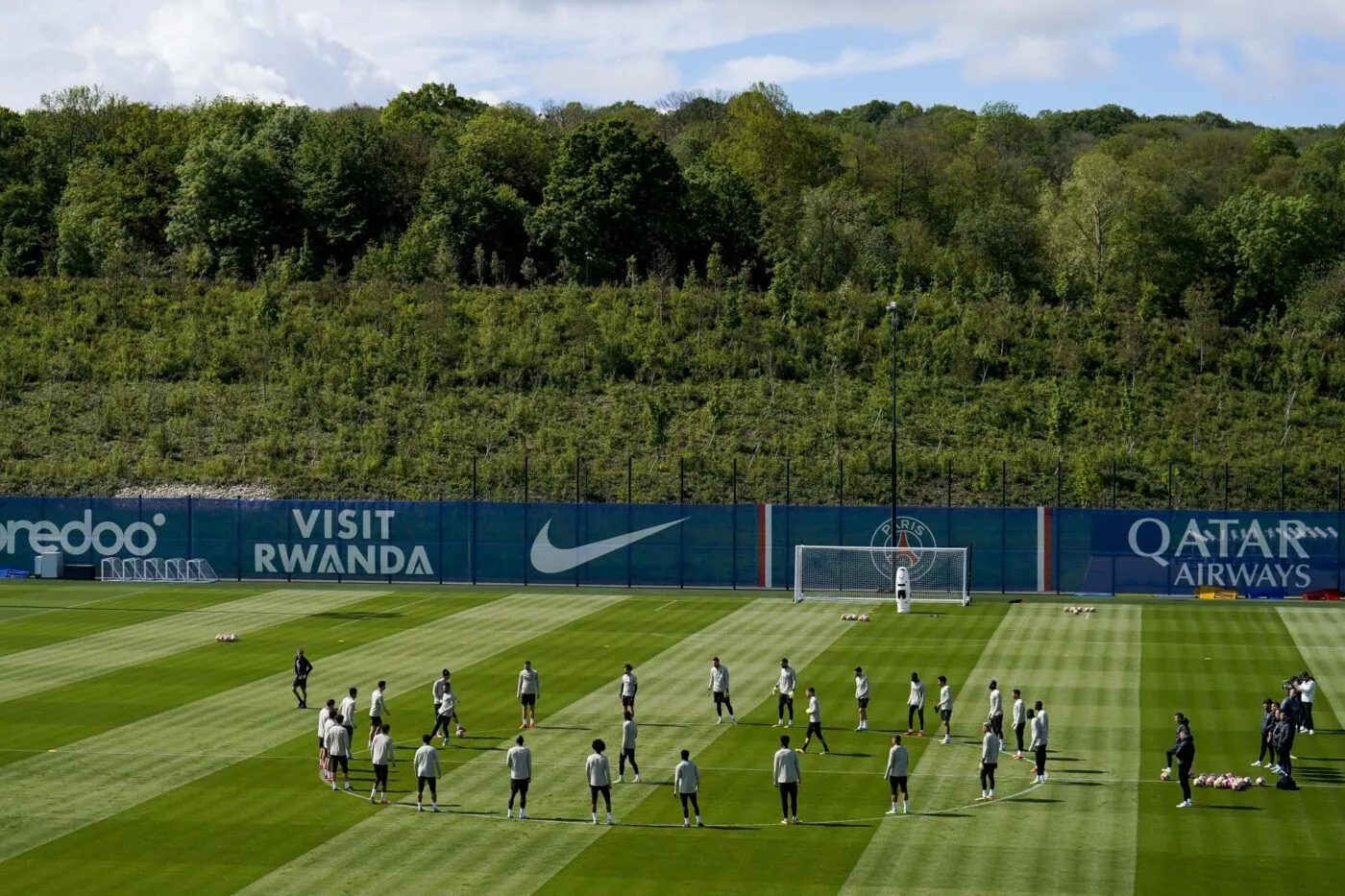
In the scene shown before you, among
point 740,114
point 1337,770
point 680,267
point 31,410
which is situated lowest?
point 1337,770

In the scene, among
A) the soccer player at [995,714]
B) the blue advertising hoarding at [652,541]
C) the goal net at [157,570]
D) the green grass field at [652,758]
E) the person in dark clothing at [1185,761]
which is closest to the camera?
the green grass field at [652,758]

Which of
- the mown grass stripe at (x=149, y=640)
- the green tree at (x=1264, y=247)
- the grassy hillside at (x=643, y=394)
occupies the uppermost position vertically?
the green tree at (x=1264, y=247)

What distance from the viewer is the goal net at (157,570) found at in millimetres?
72500

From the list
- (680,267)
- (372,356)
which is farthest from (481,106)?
(372,356)

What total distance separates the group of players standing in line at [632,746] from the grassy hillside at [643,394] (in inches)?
1955

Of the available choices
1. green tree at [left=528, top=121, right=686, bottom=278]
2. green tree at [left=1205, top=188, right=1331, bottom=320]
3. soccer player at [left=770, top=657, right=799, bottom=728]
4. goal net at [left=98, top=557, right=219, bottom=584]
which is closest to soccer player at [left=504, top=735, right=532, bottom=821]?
soccer player at [left=770, top=657, right=799, bottom=728]

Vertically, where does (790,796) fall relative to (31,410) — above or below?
below

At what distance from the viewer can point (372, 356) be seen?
106 metres

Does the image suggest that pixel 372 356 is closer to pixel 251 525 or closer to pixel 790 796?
pixel 251 525

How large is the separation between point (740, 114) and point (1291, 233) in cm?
4533

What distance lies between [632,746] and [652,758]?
7.79 ft

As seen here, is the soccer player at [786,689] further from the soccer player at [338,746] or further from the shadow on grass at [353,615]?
the shadow on grass at [353,615]

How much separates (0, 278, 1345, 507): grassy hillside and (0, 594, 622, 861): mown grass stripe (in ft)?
132

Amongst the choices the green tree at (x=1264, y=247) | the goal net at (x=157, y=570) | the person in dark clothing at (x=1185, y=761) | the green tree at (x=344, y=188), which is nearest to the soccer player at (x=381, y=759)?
the person in dark clothing at (x=1185, y=761)
